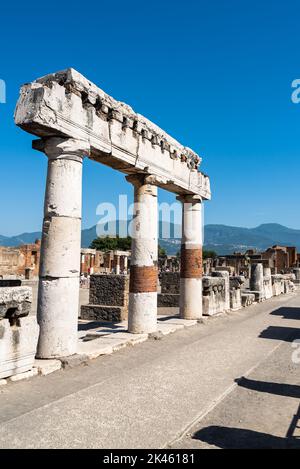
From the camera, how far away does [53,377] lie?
663 centimetres

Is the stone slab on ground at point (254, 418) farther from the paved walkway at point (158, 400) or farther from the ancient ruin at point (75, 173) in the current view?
the ancient ruin at point (75, 173)

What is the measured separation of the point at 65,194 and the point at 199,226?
6901 millimetres

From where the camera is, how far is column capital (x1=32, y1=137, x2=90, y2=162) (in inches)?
304

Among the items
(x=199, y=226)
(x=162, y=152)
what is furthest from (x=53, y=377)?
(x=199, y=226)

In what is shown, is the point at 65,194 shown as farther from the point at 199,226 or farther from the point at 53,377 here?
the point at 199,226

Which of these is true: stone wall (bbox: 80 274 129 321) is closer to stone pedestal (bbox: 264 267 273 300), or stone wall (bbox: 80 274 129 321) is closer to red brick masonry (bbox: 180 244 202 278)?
red brick masonry (bbox: 180 244 202 278)

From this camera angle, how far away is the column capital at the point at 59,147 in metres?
7.71

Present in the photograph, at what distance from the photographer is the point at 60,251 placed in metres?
7.56

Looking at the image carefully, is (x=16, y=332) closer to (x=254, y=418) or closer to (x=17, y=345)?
(x=17, y=345)

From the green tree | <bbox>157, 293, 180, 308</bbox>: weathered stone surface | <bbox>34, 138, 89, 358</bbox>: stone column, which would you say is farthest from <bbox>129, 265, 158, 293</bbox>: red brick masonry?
the green tree

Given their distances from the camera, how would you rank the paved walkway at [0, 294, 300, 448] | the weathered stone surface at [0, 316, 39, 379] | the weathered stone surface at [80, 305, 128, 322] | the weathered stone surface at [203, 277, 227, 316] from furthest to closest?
the weathered stone surface at [203, 277, 227, 316] < the weathered stone surface at [80, 305, 128, 322] < the weathered stone surface at [0, 316, 39, 379] < the paved walkway at [0, 294, 300, 448]

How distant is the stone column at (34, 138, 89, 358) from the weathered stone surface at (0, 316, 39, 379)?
716 mm

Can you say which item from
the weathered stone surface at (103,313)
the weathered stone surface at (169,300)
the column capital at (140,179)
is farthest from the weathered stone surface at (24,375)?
the weathered stone surface at (169,300)

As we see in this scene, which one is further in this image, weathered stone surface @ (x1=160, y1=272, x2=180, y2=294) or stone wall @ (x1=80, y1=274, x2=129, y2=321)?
weathered stone surface @ (x1=160, y1=272, x2=180, y2=294)
